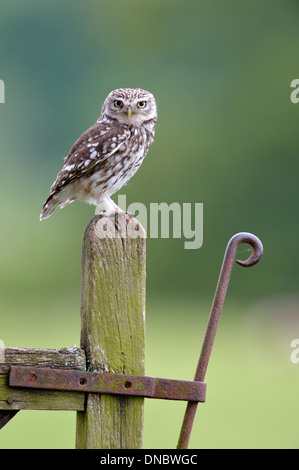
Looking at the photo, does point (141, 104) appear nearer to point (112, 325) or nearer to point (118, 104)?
point (118, 104)


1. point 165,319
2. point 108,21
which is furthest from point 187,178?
point 108,21

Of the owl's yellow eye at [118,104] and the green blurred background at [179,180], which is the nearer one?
the owl's yellow eye at [118,104]

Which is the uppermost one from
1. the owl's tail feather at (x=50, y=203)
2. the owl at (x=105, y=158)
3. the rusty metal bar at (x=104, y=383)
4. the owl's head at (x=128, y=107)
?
the owl's head at (x=128, y=107)

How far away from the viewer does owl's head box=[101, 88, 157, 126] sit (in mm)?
4949

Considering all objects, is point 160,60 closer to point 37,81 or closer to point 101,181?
point 37,81

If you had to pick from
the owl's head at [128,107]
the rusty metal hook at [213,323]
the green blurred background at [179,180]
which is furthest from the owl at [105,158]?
the green blurred background at [179,180]

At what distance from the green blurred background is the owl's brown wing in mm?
4557

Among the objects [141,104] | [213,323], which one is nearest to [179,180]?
[141,104]

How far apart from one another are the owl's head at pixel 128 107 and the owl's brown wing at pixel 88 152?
25 centimetres

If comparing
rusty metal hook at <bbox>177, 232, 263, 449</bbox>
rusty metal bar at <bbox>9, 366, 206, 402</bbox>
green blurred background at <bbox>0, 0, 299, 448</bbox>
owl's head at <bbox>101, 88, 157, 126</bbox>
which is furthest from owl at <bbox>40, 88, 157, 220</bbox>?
green blurred background at <bbox>0, 0, 299, 448</bbox>

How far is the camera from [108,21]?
71.7 ft

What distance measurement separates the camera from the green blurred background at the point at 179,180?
39.0ft

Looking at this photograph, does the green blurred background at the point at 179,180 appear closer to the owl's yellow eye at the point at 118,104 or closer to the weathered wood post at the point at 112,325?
the owl's yellow eye at the point at 118,104

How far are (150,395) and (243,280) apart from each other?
13272 mm
